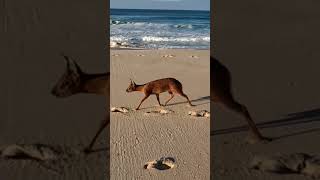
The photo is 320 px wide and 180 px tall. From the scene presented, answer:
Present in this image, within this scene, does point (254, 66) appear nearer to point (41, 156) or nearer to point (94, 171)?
point (94, 171)

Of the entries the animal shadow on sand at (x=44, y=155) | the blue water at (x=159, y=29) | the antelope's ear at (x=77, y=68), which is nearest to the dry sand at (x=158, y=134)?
the animal shadow on sand at (x=44, y=155)

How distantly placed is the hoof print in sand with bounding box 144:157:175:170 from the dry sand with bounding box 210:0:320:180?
3.05 ft

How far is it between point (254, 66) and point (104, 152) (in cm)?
163

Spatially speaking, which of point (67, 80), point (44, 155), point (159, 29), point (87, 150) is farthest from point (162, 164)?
point (159, 29)

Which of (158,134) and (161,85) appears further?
(161,85)

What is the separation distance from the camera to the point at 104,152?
5078mm

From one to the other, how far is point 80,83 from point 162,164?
1443mm

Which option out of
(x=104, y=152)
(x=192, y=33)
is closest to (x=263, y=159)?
(x=104, y=152)

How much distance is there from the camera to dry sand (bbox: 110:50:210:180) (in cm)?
600

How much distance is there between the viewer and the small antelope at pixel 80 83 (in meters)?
5.09

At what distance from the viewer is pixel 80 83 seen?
5.24m

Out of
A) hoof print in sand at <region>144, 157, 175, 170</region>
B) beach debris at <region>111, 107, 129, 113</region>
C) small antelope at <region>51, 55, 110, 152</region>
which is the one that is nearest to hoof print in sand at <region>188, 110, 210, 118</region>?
beach debris at <region>111, 107, 129, 113</region>

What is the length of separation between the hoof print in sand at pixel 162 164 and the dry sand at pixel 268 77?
0.93 metres

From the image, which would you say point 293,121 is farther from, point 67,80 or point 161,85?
point 161,85
